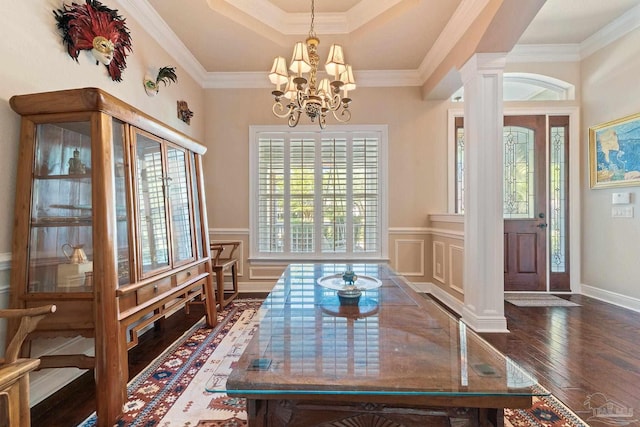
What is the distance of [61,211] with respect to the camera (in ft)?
5.64

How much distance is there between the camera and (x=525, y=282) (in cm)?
407

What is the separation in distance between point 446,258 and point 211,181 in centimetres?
329

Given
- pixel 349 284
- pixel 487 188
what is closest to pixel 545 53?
pixel 487 188

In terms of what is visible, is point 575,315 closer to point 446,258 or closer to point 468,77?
point 446,258

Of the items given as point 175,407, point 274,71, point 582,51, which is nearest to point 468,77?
point 274,71

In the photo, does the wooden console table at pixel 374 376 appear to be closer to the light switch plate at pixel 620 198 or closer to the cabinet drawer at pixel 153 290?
the cabinet drawer at pixel 153 290

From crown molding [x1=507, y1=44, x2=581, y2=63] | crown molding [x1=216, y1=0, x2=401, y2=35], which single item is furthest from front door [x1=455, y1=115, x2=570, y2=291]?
crown molding [x1=216, y1=0, x2=401, y2=35]

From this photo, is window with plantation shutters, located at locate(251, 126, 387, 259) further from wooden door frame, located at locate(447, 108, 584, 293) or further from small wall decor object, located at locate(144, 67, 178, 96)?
wooden door frame, located at locate(447, 108, 584, 293)

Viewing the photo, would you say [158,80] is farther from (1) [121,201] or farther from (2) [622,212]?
(2) [622,212]

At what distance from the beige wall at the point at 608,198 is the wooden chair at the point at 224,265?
462cm

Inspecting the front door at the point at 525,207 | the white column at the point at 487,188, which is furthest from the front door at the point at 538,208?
the white column at the point at 487,188

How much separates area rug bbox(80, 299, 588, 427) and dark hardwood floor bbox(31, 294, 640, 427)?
0.13 metres

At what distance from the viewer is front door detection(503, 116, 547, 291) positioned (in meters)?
4.05

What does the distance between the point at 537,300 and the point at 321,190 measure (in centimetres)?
310
